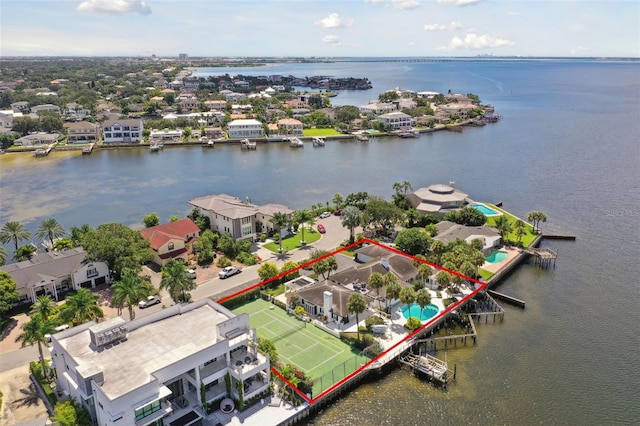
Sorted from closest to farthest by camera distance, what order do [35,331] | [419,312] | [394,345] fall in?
[35,331] → [394,345] → [419,312]

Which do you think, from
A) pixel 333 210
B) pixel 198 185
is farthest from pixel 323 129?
pixel 333 210

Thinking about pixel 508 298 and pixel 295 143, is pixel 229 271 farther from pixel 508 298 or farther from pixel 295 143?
pixel 295 143

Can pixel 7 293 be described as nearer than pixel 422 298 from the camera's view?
No

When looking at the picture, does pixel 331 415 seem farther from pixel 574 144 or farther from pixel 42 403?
pixel 574 144

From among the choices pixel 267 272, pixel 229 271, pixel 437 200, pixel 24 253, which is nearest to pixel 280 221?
pixel 229 271

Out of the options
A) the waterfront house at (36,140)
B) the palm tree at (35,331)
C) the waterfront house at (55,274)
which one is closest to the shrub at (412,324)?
the palm tree at (35,331)

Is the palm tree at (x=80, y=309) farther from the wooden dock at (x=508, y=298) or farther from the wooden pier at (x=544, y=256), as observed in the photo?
the wooden pier at (x=544, y=256)
